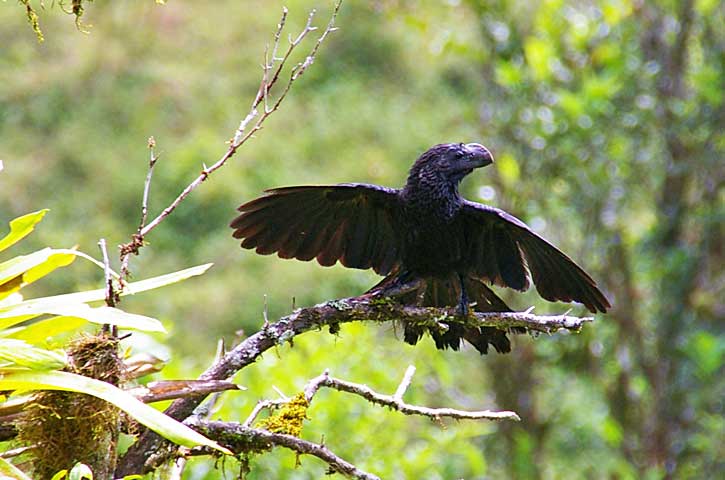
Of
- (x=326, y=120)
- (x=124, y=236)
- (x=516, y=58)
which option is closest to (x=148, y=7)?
(x=326, y=120)

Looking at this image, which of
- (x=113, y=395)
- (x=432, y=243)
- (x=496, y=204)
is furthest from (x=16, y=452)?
(x=496, y=204)

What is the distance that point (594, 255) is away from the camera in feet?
19.6

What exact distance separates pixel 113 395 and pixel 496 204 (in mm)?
4235

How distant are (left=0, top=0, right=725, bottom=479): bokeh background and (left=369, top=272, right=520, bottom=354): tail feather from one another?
35.7 inches

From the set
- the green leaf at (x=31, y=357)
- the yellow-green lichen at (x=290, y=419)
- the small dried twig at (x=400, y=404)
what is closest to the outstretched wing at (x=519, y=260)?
the small dried twig at (x=400, y=404)

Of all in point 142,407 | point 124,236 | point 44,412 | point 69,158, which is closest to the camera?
point 142,407

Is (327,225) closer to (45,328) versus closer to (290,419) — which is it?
(290,419)

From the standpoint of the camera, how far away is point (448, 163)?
2771mm

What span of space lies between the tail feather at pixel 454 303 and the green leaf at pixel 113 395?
791 mm

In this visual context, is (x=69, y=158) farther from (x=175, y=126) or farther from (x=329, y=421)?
(x=329, y=421)

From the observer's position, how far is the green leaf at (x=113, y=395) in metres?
1.62

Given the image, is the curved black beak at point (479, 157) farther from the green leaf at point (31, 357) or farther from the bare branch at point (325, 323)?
the green leaf at point (31, 357)

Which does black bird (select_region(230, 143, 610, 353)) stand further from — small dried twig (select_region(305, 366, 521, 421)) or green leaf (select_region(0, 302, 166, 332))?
green leaf (select_region(0, 302, 166, 332))

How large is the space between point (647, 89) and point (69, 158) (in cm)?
515
